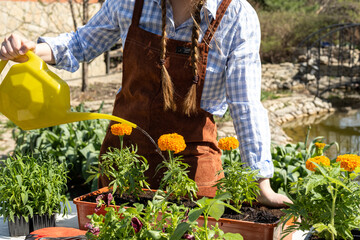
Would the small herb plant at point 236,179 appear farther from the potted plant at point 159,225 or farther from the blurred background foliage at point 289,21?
the blurred background foliage at point 289,21

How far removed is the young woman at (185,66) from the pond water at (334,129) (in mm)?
3844

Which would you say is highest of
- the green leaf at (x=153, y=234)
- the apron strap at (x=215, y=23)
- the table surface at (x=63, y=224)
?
the apron strap at (x=215, y=23)

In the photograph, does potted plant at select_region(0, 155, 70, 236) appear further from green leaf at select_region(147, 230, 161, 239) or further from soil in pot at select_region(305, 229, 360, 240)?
soil in pot at select_region(305, 229, 360, 240)

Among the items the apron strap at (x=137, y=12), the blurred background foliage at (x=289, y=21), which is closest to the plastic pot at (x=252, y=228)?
the apron strap at (x=137, y=12)

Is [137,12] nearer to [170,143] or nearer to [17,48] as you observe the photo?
[17,48]

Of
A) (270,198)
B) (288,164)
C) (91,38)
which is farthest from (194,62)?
(288,164)

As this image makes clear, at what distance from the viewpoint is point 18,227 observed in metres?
1.37

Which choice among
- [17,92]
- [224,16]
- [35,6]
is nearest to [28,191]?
[17,92]

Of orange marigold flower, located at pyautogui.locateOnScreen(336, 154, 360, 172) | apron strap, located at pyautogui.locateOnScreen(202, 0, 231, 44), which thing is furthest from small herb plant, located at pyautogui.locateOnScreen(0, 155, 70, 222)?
orange marigold flower, located at pyautogui.locateOnScreen(336, 154, 360, 172)

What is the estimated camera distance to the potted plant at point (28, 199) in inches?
53.9

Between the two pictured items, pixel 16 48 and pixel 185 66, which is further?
pixel 185 66

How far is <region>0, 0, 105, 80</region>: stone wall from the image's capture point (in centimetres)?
787

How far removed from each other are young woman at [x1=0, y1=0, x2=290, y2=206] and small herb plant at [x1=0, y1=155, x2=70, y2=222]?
1.24ft

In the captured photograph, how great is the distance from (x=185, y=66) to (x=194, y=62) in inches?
2.3
